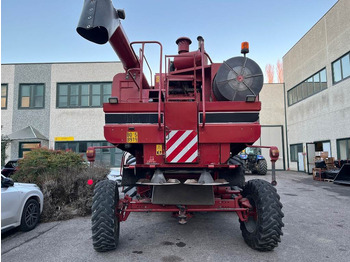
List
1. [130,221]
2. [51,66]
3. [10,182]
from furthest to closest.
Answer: [51,66] < [130,221] < [10,182]

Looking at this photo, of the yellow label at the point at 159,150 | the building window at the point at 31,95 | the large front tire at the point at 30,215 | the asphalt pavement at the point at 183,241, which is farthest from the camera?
the building window at the point at 31,95

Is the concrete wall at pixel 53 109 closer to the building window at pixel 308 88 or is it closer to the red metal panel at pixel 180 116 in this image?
the building window at pixel 308 88

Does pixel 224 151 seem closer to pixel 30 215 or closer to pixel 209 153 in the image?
pixel 209 153

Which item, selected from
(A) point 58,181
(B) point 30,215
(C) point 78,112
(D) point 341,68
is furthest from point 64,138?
(D) point 341,68

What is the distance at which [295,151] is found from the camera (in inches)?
769

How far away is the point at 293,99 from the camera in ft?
66.0

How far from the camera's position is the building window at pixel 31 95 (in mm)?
18047

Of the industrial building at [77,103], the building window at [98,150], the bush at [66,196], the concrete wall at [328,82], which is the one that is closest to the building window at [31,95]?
the industrial building at [77,103]

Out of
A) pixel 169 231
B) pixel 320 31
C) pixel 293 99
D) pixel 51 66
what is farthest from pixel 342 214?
pixel 51 66

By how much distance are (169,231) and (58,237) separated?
7.07 feet

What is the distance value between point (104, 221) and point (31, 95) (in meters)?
17.3

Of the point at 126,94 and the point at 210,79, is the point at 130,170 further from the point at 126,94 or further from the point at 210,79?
the point at 210,79

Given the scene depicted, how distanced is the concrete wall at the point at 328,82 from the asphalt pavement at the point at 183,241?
9119mm

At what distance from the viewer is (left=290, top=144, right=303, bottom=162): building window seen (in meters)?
18.8
